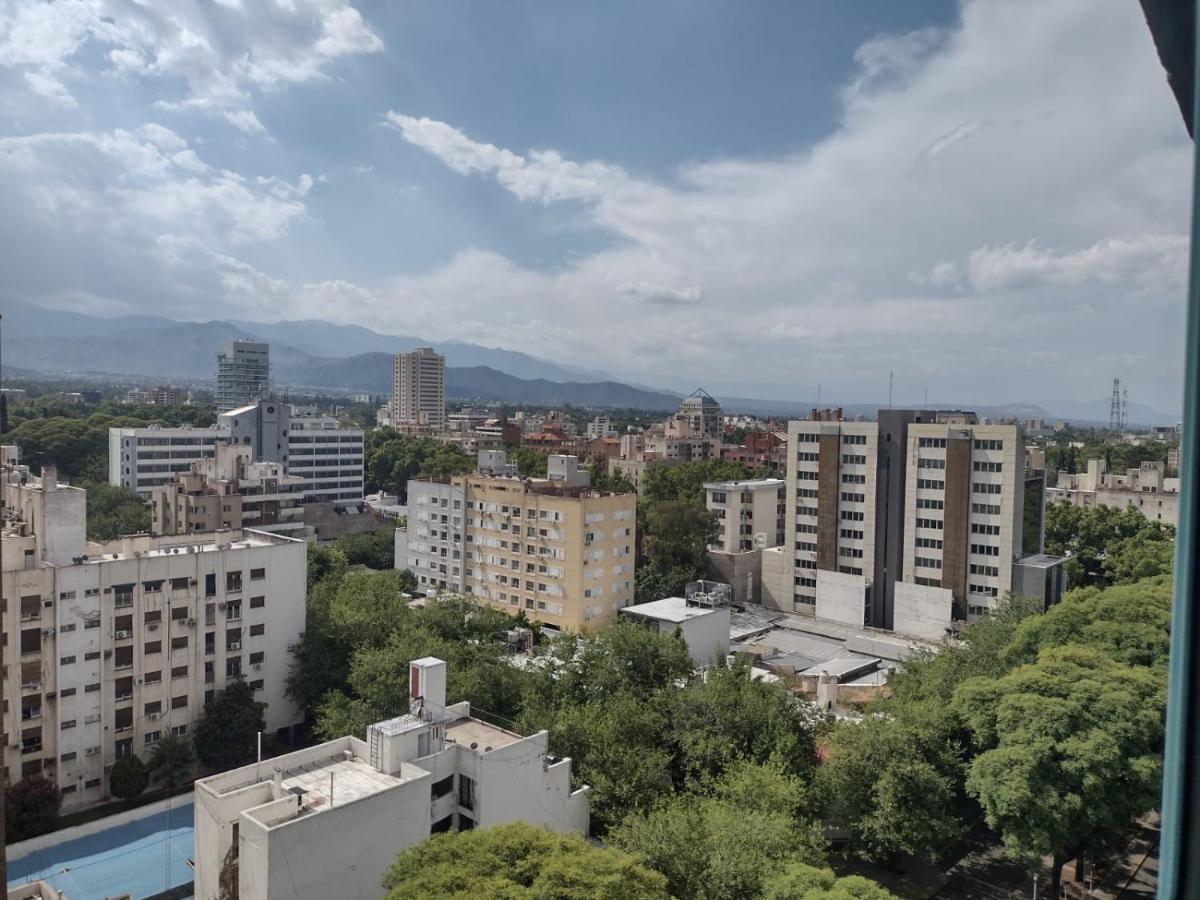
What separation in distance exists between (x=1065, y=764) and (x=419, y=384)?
87570 mm

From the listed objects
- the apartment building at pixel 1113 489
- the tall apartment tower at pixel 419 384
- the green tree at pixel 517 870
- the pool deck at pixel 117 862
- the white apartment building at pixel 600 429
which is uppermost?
the tall apartment tower at pixel 419 384

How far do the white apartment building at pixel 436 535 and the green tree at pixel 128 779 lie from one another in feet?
34.0

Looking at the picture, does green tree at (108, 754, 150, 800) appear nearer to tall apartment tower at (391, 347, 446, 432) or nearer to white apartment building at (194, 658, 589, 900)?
white apartment building at (194, 658, 589, 900)

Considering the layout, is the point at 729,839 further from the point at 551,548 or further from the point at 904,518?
the point at 904,518

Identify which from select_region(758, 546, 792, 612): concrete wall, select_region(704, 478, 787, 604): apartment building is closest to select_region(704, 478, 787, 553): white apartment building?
select_region(704, 478, 787, 604): apartment building

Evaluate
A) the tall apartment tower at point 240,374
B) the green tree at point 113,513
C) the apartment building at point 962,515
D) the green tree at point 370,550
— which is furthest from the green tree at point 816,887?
the tall apartment tower at point 240,374

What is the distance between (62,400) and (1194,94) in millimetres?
57238

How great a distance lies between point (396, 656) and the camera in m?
13.1

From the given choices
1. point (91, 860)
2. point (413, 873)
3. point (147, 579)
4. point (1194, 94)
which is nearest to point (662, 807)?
point (413, 873)

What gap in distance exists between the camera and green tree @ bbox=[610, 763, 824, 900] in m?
8.20

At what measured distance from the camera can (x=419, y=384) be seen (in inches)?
3652

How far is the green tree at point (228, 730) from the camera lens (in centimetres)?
1331

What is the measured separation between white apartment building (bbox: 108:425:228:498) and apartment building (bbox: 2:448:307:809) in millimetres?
19882

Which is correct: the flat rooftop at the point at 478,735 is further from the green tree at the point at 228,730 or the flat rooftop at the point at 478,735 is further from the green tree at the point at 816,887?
the green tree at the point at 228,730
